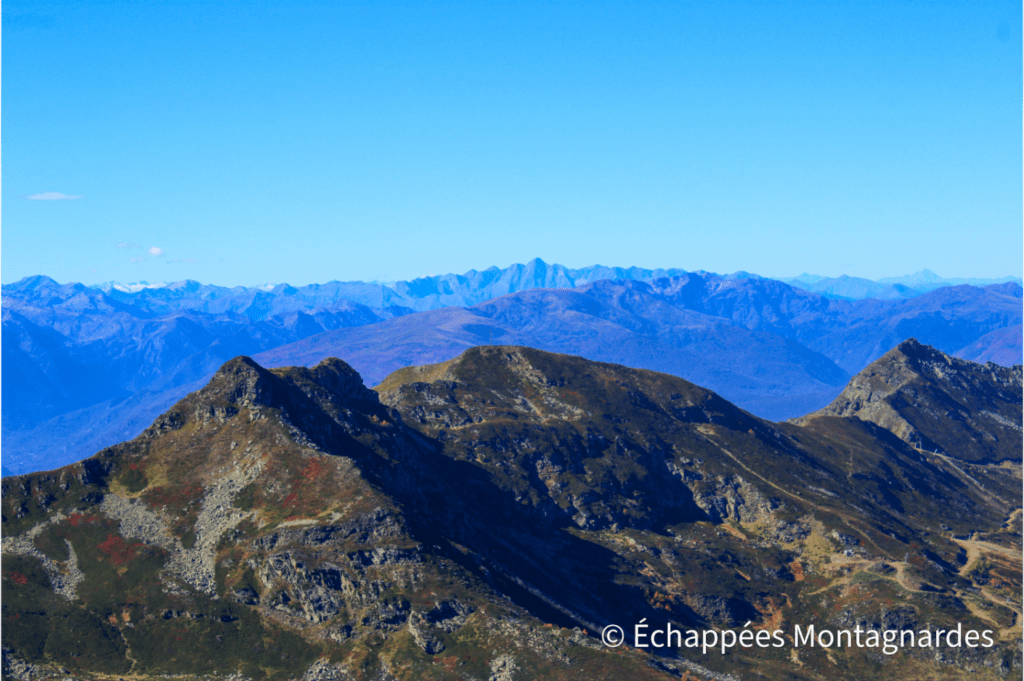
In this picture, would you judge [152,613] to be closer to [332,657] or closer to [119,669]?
[119,669]

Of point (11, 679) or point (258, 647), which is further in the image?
point (258, 647)

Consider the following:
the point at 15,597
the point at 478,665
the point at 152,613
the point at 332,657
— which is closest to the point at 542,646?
the point at 478,665

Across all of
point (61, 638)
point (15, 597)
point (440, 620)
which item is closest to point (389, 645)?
point (440, 620)

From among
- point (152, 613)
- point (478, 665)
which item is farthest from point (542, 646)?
point (152, 613)

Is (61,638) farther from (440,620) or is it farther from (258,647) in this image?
(440,620)

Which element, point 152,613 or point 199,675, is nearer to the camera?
point 199,675

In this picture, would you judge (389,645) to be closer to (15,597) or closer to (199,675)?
(199,675)

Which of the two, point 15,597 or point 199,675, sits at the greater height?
point 15,597
